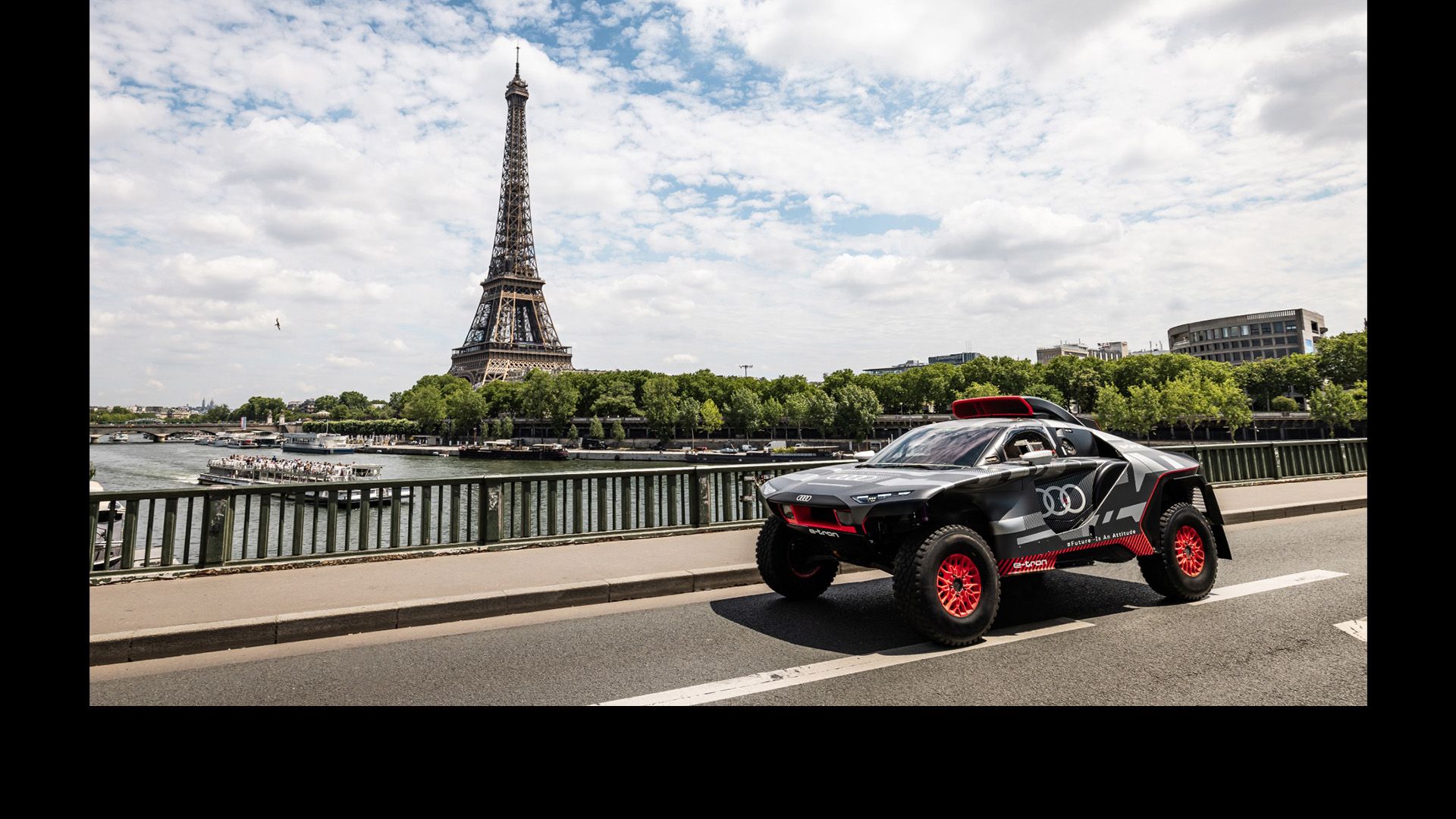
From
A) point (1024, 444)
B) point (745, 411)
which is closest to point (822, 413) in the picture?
point (745, 411)

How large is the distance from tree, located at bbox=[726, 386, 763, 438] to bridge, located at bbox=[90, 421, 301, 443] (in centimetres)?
12038

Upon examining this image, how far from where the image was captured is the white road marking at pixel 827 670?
14.1 feet

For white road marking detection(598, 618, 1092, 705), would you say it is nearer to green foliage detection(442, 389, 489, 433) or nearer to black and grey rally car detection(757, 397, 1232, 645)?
black and grey rally car detection(757, 397, 1232, 645)

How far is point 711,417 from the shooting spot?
110312 millimetres

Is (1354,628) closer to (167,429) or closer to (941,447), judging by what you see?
(941,447)

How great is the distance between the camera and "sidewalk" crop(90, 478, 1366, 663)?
578 centimetres

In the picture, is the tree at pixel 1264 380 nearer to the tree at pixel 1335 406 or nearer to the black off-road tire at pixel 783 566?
the tree at pixel 1335 406

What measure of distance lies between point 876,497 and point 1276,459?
16624mm

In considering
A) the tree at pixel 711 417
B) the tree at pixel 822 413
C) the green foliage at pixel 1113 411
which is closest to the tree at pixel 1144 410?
the green foliage at pixel 1113 411

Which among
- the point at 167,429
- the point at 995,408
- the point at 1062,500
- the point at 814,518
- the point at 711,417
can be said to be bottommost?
the point at 167,429

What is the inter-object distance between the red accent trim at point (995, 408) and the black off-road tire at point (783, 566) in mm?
1839

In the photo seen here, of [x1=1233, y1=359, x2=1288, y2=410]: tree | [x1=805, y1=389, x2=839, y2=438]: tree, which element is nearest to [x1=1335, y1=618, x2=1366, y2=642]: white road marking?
[x1=805, y1=389, x2=839, y2=438]: tree
